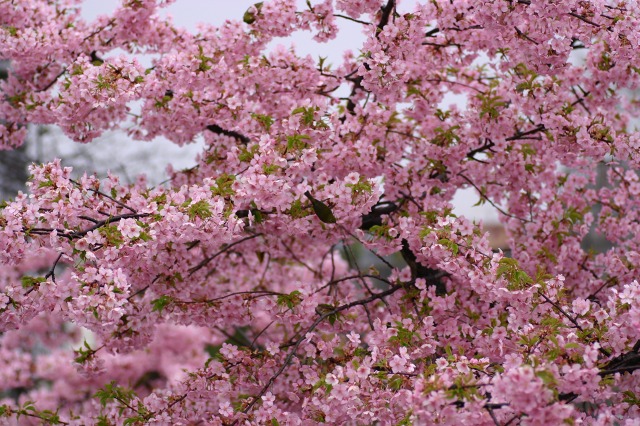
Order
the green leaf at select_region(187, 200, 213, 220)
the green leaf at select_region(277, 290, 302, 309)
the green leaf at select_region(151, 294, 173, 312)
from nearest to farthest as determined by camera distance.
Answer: the green leaf at select_region(187, 200, 213, 220) → the green leaf at select_region(277, 290, 302, 309) → the green leaf at select_region(151, 294, 173, 312)

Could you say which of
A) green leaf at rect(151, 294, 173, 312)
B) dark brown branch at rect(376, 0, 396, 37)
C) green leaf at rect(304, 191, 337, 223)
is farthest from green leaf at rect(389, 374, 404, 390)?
dark brown branch at rect(376, 0, 396, 37)

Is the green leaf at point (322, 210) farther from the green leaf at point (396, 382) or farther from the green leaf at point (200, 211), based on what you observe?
the green leaf at point (396, 382)

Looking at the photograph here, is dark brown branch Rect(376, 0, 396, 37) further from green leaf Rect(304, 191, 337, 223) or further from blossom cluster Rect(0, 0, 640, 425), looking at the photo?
green leaf Rect(304, 191, 337, 223)

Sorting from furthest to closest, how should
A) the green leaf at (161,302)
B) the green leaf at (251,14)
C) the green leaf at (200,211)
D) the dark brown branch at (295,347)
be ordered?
the green leaf at (251,14)
the green leaf at (161,302)
the dark brown branch at (295,347)
the green leaf at (200,211)

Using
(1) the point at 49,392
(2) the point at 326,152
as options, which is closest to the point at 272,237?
(2) the point at 326,152

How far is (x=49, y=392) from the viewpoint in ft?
29.8

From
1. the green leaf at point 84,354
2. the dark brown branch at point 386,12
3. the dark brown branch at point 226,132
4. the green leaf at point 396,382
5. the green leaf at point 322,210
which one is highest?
the dark brown branch at point 226,132

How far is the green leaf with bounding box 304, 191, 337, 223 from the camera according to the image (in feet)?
13.0

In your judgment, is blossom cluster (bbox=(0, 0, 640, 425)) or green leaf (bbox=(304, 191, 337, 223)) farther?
green leaf (bbox=(304, 191, 337, 223))

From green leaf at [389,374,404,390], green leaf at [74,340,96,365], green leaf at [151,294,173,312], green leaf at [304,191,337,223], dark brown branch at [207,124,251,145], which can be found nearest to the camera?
green leaf at [389,374,404,390]

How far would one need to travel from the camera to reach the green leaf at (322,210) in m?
3.97

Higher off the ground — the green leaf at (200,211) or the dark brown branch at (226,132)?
the dark brown branch at (226,132)

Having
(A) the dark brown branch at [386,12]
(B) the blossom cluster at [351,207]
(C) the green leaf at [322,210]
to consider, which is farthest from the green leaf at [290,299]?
(A) the dark brown branch at [386,12]

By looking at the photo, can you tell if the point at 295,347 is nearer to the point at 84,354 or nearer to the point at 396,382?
the point at 396,382
